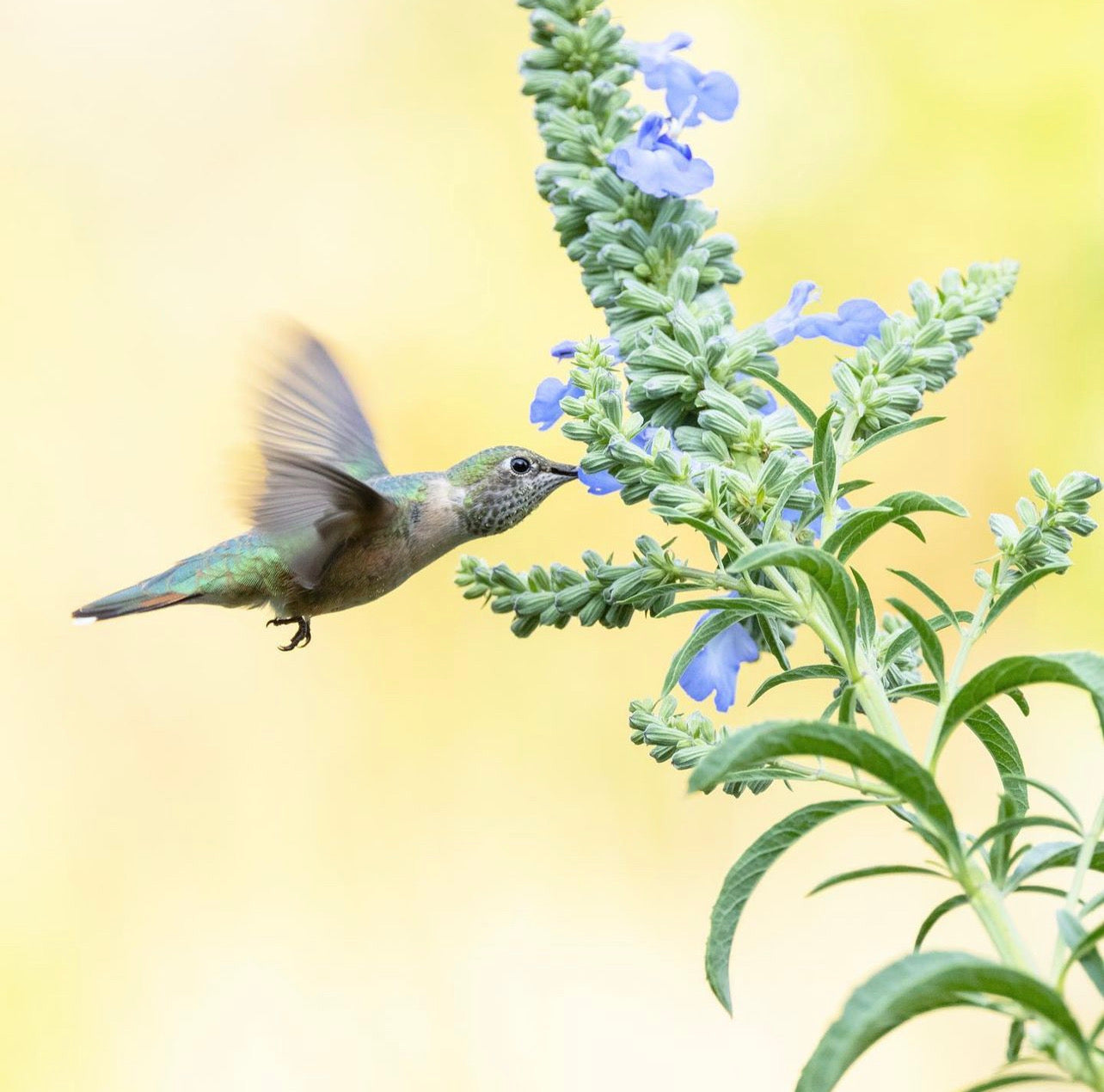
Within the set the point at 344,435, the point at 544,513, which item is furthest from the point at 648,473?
the point at 544,513

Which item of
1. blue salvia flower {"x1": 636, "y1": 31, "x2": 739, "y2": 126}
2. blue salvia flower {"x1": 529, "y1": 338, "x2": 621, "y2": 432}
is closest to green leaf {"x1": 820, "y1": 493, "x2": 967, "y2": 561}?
blue salvia flower {"x1": 529, "y1": 338, "x2": 621, "y2": 432}

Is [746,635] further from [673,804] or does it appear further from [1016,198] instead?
[1016,198]

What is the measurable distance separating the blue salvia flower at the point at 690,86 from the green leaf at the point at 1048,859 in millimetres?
873

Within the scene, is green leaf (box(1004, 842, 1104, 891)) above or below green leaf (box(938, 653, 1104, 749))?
below

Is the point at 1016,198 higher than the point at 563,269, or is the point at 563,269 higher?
the point at 563,269

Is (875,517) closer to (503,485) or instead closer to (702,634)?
(702,634)

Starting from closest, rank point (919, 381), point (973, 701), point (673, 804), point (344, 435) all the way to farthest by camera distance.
→ 1. point (973, 701)
2. point (919, 381)
3. point (344, 435)
4. point (673, 804)

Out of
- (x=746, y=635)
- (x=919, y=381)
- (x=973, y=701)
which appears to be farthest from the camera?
(x=746, y=635)

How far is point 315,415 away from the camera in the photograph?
6.70 ft

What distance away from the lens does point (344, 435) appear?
2.18 metres

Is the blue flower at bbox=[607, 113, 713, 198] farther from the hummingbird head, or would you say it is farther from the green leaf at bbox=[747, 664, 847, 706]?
the hummingbird head

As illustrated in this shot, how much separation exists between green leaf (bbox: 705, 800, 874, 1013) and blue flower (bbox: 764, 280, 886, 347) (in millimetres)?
567

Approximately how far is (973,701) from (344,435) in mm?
1400

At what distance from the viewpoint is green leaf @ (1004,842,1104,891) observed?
3.24ft
